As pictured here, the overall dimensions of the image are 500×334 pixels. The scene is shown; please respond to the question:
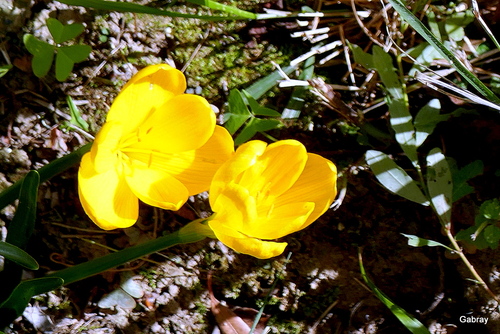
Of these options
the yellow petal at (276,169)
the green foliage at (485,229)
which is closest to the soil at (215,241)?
the green foliage at (485,229)

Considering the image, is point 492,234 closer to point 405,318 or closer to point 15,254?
point 405,318

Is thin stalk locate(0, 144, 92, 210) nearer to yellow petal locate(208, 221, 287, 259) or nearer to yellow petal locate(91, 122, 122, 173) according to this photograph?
yellow petal locate(91, 122, 122, 173)

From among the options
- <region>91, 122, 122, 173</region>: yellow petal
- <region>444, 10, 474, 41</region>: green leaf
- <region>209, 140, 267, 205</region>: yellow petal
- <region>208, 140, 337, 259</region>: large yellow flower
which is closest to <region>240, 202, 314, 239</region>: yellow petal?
<region>208, 140, 337, 259</region>: large yellow flower

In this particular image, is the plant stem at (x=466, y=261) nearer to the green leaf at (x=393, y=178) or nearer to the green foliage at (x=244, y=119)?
the green leaf at (x=393, y=178)

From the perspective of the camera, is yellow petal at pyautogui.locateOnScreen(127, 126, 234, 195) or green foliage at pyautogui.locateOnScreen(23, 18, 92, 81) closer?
yellow petal at pyautogui.locateOnScreen(127, 126, 234, 195)

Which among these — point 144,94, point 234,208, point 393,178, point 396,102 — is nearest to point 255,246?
point 234,208

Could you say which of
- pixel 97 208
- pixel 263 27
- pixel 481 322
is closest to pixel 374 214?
pixel 481 322
